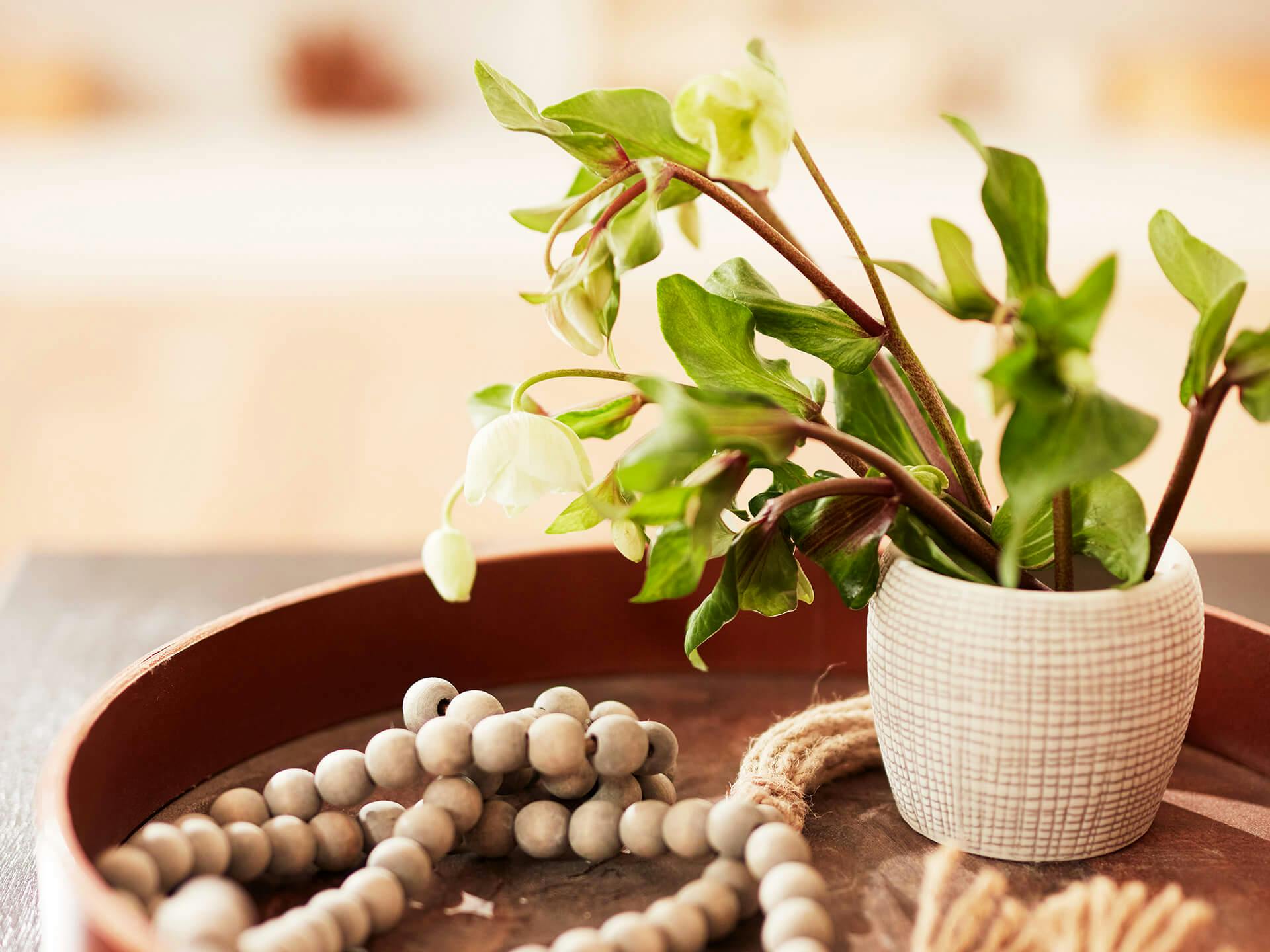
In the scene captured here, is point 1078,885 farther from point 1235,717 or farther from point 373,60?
point 373,60

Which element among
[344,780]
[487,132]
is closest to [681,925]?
[344,780]

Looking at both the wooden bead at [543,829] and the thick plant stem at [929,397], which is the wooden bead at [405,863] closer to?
the wooden bead at [543,829]

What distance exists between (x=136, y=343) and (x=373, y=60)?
97 centimetres

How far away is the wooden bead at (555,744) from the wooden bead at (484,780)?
0.07 ft

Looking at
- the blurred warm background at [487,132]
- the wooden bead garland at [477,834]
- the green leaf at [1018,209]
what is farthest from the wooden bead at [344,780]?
the blurred warm background at [487,132]

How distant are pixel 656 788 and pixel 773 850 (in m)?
0.06

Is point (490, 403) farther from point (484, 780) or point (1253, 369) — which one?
point (1253, 369)

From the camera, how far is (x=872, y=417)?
1.57 ft

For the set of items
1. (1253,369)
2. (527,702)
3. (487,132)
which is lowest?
(487,132)

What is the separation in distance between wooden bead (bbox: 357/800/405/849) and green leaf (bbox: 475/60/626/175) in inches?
8.1

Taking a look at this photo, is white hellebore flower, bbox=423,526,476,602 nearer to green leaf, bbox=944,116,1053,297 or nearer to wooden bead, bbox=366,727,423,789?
wooden bead, bbox=366,727,423,789

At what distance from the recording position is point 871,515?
40cm

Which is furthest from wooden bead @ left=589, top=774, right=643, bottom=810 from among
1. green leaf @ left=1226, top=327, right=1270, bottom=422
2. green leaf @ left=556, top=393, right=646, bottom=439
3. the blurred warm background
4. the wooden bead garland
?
the blurred warm background

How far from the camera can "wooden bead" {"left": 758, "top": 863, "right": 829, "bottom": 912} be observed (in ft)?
1.16
